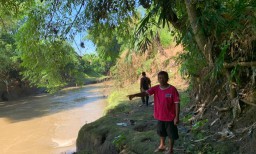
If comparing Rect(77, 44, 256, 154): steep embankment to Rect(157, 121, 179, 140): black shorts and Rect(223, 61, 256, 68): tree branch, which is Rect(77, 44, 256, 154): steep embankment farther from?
Rect(223, 61, 256, 68): tree branch

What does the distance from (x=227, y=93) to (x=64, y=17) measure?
3.74 m

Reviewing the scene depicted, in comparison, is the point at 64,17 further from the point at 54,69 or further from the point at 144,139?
the point at 144,139

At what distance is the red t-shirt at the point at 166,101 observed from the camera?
5275 millimetres

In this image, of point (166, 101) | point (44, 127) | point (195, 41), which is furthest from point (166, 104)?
point (44, 127)

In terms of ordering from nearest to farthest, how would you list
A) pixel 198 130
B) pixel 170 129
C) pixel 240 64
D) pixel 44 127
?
pixel 240 64, pixel 170 129, pixel 198 130, pixel 44 127

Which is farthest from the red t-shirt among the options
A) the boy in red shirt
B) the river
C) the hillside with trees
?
the river

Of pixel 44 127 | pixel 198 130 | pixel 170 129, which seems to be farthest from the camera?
pixel 44 127

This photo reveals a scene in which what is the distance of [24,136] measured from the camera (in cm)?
1714

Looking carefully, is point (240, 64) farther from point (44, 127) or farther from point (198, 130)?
point (44, 127)

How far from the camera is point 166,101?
5281 mm

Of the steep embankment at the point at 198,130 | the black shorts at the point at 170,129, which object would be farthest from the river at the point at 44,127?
the black shorts at the point at 170,129

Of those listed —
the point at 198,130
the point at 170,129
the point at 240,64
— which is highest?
the point at 240,64

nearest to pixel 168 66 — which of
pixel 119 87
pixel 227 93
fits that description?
pixel 119 87

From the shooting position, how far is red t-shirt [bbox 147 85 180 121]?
5.28 metres
